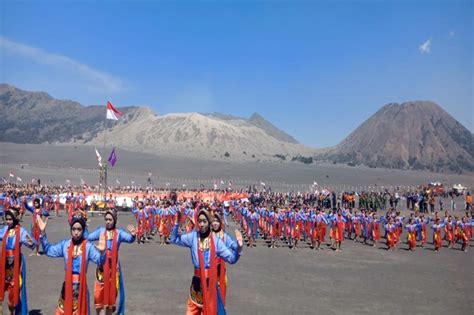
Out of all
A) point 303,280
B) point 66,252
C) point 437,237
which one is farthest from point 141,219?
point 66,252

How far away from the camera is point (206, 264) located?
5.79 meters

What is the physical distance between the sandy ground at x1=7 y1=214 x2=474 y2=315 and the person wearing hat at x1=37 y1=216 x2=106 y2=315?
2.80 m

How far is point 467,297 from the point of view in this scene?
1067cm

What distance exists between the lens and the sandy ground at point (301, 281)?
365 inches

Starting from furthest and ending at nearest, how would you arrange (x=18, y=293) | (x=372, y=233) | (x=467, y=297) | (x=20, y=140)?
(x=20, y=140) → (x=372, y=233) → (x=467, y=297) → (x=18, y=293)

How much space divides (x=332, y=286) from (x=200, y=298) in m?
6.52

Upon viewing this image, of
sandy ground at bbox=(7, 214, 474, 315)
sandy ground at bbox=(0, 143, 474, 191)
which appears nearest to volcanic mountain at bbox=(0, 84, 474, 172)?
sandy ground at bbox=(0, 143, 474, 191)

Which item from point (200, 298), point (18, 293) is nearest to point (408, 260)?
point (200, 298)

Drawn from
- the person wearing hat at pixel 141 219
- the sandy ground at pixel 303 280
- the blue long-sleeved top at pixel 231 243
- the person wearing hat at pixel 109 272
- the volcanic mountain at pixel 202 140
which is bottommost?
the sandy ground at pixel 303 280

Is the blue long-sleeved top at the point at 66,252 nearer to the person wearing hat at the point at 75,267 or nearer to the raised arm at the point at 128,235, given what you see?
the person wearing hat at the point at 75,267

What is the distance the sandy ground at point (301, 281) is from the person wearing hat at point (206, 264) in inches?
128

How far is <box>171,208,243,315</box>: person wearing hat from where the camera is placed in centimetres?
564

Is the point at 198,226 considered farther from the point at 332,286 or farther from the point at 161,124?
the point at 161,124

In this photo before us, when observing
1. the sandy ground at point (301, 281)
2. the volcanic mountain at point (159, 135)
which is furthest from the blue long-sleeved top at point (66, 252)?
the volcanic mountain at point (159, 135)
